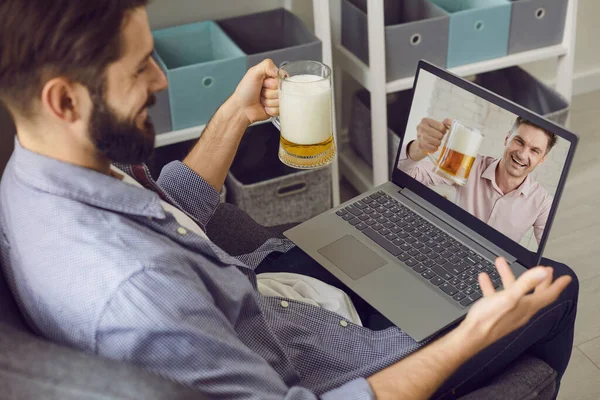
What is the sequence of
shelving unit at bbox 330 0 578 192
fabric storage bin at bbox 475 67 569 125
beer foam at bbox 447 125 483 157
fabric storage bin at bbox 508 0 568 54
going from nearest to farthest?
beer foam at bbox 447 125 483 157
shelving unit at bbox 330 0 578 192
fabric storage bin at bbox 508 0 568 54
fabric storage bin at bbox 475 67 569 125

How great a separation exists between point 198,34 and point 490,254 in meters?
1.14

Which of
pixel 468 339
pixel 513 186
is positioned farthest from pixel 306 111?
pixel 468 339

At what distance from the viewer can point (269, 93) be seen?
4.42 ft

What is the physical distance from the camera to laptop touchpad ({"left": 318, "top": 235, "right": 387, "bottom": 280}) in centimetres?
126

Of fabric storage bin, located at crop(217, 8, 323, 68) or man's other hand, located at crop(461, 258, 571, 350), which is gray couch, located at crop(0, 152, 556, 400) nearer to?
man's other hand, located at crop(461, 258, 571, 350)

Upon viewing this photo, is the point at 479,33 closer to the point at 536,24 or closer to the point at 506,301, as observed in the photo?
the point at 536,24

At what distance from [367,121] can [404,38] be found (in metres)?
0.33

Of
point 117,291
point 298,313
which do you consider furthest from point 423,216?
point 117,291

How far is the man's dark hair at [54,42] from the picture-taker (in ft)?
2.72

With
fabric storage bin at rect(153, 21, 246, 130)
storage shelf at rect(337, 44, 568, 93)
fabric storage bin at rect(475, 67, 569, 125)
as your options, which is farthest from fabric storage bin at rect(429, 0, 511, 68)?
fabric storage bin at rect(153, 21, 246, 130)

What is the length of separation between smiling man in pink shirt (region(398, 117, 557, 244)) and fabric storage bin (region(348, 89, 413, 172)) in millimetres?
886

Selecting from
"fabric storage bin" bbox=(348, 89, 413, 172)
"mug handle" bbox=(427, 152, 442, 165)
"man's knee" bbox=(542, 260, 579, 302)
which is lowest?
"fabric storage bin" bbox=(348, 89, 413, 172)

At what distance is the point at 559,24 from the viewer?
2111 mm

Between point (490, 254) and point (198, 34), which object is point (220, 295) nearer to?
point (490, 254)
